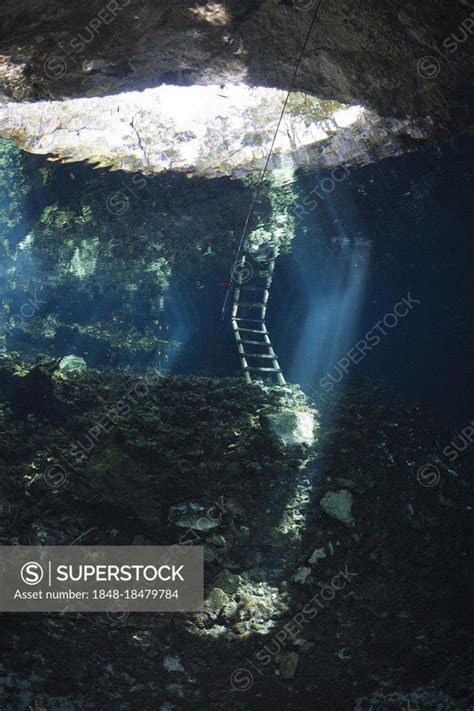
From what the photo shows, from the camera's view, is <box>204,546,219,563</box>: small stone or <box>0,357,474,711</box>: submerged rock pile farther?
<box>204,546,219,563</box>: small stone

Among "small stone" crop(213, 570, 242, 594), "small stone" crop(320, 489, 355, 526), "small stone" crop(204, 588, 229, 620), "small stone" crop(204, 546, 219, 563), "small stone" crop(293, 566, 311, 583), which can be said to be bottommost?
"small stone" crop(204, 588, 229, 620)

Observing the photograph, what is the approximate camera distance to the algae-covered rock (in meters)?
5.42

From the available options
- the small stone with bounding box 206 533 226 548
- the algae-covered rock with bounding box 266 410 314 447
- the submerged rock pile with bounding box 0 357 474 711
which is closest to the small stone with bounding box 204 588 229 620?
the submerged rock pile with bounding box 0 357 474 711

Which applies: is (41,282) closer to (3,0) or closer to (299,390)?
(299,390)

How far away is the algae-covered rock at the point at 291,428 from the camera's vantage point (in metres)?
5.42

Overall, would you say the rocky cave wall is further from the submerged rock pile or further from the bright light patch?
the submerged rock pile

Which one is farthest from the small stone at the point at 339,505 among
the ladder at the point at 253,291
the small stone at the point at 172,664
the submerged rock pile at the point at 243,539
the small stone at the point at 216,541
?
the ladder at the point at 253,291

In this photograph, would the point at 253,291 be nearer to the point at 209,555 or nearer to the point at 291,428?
the point at 291,428

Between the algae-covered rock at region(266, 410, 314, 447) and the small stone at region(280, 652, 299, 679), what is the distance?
2074 mm

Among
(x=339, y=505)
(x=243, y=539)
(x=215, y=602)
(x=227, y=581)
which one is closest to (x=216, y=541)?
(x=243, y=539)

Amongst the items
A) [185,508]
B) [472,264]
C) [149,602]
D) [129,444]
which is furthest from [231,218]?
[149,602]

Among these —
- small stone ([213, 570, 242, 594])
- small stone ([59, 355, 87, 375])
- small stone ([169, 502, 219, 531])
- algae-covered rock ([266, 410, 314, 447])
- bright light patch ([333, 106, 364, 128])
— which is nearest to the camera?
small stone ([213, 570, 242, 594])

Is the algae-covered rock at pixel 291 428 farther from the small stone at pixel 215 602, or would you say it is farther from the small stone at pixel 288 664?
the small stone at pixel 288 664

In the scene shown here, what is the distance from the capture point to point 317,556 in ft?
14.2
